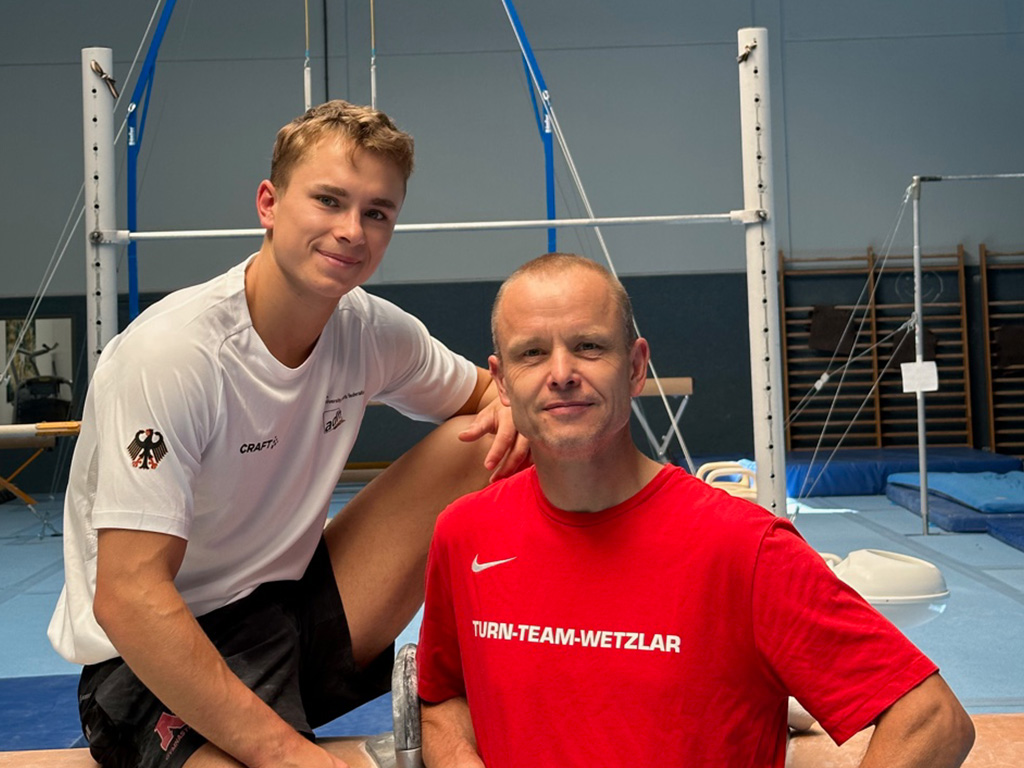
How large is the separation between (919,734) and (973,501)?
19.4 feet

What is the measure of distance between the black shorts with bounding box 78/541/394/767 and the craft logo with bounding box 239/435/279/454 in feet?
0.95

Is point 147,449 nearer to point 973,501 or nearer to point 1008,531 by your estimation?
point 1008,531

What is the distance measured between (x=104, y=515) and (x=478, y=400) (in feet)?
3.06

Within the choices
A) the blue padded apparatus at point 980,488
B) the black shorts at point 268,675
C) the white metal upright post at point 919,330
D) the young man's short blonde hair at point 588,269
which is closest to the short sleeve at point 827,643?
the young man's short blonde hair at point 588,269

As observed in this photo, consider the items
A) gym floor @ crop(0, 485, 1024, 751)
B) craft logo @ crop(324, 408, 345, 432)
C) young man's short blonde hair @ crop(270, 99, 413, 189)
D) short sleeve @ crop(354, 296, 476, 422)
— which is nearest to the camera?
young man's short blonde hair @ crop(270, 99, 413, 189)

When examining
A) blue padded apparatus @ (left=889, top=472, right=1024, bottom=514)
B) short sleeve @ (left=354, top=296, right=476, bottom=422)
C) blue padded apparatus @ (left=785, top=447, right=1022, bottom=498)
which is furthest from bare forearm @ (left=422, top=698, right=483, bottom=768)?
blue padded apparatus @ (left=785, top=447, right=1022, bottom=498)

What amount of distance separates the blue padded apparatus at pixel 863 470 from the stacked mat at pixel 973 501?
0.47m

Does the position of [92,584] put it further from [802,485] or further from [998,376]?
[998,376]

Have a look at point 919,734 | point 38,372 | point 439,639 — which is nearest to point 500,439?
point 439,639

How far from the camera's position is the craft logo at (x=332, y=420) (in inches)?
74.5

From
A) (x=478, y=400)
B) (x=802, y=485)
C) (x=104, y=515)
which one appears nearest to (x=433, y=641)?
(x=104, y=515)

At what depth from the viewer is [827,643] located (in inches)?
46.8

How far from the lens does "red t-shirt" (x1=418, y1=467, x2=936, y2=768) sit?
1.20 meters

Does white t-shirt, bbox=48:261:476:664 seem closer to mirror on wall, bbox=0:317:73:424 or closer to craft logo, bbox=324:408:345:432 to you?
craft logo, bbox=324:408:345:432
